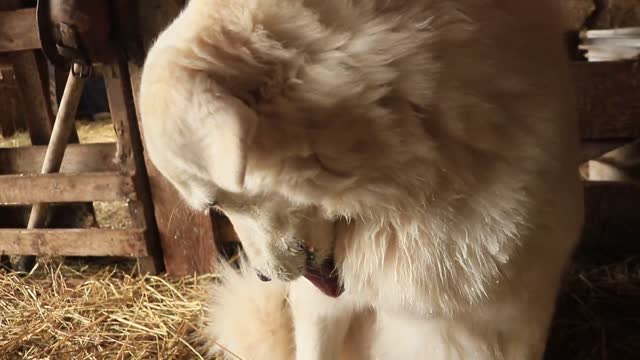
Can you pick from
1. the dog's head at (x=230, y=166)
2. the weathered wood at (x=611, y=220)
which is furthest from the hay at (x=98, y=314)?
the weathered wood at (x=611, y=220)

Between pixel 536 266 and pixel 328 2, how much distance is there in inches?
27.1

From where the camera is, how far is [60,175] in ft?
7.75

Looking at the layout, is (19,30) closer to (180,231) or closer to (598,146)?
(180,231)

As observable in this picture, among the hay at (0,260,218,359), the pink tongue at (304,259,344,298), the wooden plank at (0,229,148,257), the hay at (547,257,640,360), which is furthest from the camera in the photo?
the wooden plank at (0,229,148,257)

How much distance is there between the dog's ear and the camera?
779mm

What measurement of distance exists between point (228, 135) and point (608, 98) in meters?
1.83

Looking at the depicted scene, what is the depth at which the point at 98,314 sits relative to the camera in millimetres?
2305

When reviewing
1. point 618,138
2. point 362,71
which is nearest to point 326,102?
point 362,71

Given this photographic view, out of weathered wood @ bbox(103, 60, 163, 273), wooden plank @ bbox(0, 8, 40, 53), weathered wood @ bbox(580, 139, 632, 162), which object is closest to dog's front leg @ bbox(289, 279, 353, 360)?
weathered wood @ bbox(103, 60, 163, 273)

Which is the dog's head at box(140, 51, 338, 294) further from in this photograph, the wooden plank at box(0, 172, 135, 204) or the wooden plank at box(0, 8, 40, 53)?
the wooden plank at box(0, 8, 40, 53)

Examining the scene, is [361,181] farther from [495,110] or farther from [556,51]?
[556,51]

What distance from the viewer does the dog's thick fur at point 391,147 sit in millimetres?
859

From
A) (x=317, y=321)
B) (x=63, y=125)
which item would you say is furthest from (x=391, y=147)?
(x=63, y=125)

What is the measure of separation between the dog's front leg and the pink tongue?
4 centimetres
